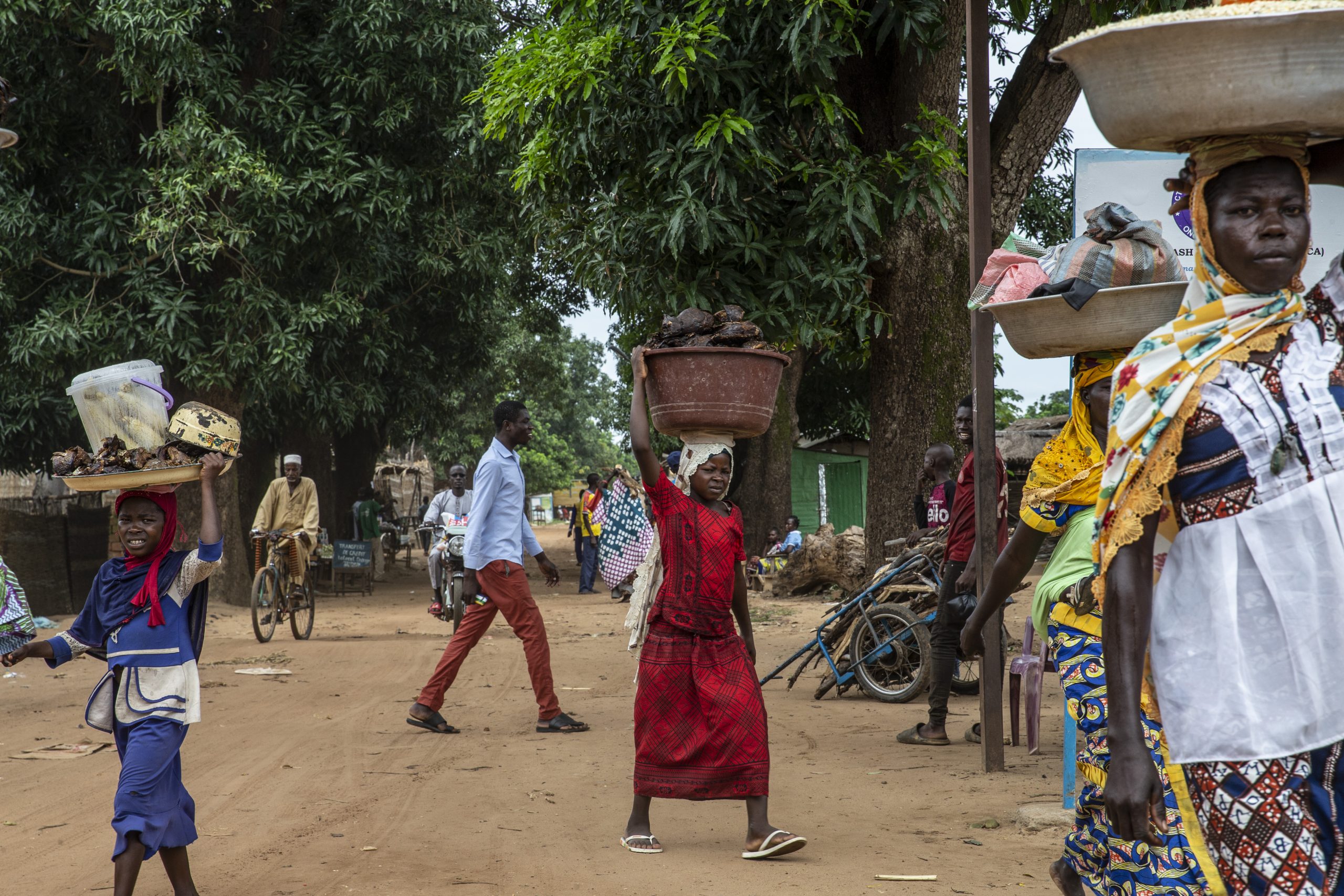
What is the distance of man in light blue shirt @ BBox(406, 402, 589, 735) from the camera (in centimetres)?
794

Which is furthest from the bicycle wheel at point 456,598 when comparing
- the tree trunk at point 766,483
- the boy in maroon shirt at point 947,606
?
the tree trunk at point 766,483

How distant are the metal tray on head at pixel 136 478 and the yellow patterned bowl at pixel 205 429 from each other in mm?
107

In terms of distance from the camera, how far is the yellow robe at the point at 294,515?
13.5m

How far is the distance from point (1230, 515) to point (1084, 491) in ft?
5.10

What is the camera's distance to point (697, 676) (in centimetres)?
504

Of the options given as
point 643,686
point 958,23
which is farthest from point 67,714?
point 958,23

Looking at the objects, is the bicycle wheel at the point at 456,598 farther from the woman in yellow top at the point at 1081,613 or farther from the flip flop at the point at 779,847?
the woman in yellow top at the point at 1081,613

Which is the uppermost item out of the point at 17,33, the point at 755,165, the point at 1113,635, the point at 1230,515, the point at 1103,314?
the point at 17,33

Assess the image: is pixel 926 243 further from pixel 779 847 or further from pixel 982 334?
pixel 779 847

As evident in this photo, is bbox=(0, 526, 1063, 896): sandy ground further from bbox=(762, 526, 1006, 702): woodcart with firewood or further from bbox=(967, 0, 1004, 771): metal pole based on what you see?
bbox=(967, 0, 1004, 771): metal pole

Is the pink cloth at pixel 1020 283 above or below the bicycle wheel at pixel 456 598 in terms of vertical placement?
above

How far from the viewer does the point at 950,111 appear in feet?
32.4

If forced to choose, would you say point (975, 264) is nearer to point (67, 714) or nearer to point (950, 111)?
point (950, 111)

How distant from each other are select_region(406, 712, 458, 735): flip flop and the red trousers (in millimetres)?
57
